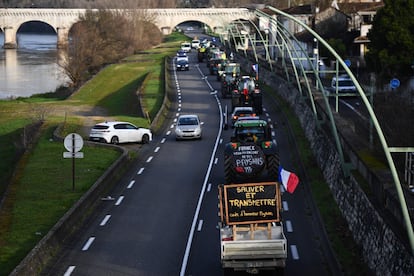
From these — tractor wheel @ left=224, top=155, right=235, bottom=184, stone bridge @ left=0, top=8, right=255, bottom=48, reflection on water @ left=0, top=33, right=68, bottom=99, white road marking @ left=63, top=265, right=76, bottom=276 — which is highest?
stone bridge @ left=0, top=8, right=255, bottom=48

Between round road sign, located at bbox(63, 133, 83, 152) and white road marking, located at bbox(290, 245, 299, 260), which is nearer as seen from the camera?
white road marking, located at bbox(290, 245, 299, 260)

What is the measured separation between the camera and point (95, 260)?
21.6 metres

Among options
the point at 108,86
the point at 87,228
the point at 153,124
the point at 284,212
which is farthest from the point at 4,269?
the point at 108,86

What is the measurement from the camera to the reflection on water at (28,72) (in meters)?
95.7

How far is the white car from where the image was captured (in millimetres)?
43625

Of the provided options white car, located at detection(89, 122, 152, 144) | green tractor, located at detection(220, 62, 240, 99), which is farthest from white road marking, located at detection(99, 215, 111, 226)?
green tractor, located at detection(220, 62, 240, 99)

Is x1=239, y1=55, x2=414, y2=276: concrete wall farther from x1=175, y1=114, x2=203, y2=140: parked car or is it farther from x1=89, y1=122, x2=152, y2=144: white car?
x1=89, y1=122, x2=152, y2=144: white car

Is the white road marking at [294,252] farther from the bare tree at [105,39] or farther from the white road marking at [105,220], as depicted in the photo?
the bare tree at [105,39]

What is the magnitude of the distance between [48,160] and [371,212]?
2082 cm

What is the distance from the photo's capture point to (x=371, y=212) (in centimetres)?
2011

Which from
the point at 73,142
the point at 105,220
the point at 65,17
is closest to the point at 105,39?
the point at 65,17

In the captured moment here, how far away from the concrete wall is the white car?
13.3 meters

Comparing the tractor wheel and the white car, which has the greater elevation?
the tractor wheel

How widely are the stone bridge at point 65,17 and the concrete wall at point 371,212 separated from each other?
13852 cm
